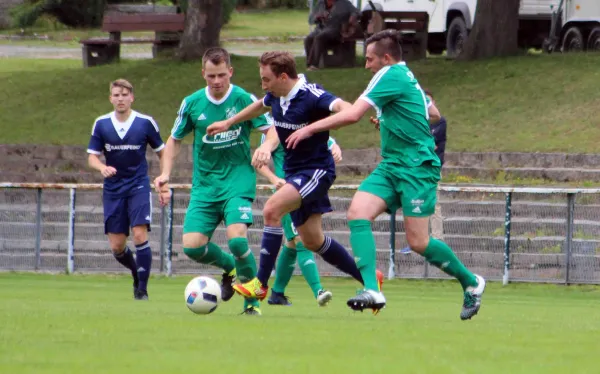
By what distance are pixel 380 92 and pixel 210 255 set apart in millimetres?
2733

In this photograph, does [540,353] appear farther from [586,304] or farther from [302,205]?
[586,304]

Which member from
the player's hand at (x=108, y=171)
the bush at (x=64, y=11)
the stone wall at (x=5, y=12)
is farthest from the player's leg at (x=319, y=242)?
the stone wall at (x=5, y=12)

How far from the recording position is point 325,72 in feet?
96.8

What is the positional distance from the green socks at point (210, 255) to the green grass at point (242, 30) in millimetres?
40094

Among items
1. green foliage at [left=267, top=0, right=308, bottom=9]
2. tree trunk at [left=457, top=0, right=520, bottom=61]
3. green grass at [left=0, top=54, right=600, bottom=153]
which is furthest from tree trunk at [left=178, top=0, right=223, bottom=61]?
green foliage at [left=267, top=0, right=308, bottom=9]

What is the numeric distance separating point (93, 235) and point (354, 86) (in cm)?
904

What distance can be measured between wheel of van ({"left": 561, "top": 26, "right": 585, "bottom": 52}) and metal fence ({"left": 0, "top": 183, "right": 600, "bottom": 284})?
1266 cm

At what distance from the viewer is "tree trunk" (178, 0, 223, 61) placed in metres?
30.8

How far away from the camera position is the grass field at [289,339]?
6758 millimetres

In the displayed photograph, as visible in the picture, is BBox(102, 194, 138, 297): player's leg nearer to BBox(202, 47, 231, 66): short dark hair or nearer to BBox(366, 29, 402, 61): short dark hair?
BBox(202, 47, 231, 66): short dark hair

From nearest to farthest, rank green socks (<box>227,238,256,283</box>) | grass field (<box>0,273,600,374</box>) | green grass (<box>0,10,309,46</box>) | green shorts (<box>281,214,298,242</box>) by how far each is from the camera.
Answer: grass field (<box>0,273,600,374</box>) < green socks (<box>227,238,256,283</box>) < green shorts (<box>281,214,298,242</box>) < green grass (<box>0,10,309,46</box>)

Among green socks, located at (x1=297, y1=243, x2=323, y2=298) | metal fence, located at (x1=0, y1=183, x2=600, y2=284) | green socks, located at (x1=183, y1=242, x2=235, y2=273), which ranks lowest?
metal fence, located at (x1=0, y1=183, x2=600, y2=284)

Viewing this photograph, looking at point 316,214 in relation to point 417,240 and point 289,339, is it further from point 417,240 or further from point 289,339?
point 289,339

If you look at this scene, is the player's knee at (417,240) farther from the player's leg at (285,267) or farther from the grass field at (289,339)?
the player's leg at (285,267)
